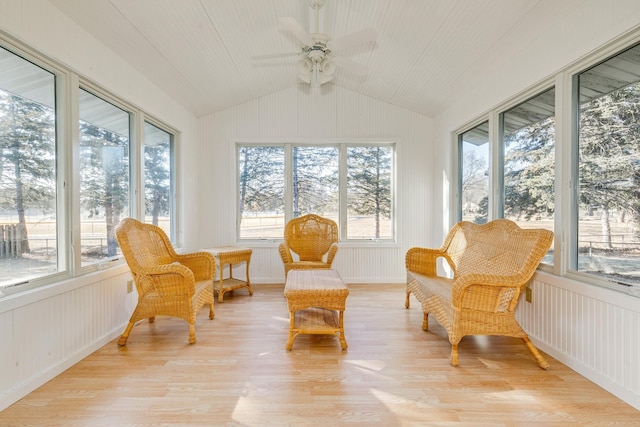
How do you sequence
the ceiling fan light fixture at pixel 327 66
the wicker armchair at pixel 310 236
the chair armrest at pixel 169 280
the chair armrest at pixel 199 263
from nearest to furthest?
1. the chair armrest at pixel 169 280
2. the ceiling fan light fixture at pixel 327 66
3. the chair armrest at pixel 199 263
4. the wicker armchair at pixel 310 236

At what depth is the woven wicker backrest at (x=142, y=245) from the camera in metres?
2.40

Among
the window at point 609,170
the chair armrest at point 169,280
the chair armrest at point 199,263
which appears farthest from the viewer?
the chair armrest at point 199,263

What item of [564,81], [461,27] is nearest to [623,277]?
[564,81]

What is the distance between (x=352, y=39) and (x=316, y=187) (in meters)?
2.47

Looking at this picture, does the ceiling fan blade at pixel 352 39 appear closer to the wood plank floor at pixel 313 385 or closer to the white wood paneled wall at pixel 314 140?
the white wood paneled wall at pixel 314 140

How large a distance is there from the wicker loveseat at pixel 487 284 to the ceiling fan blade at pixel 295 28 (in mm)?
2155

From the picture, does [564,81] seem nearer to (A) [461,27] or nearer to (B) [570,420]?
(A) [461,27]

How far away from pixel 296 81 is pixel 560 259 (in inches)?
149

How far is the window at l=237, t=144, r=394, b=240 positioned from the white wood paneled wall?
0.17m

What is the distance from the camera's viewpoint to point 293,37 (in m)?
3.13

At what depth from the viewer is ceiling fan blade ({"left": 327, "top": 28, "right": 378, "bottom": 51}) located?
90.4 inches

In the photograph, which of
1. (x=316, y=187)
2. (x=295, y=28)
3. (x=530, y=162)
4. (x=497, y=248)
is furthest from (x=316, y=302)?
(x=316, y=187)

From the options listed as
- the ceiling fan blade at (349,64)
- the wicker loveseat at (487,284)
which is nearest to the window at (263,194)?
the ceiling fan blade at (349,64)

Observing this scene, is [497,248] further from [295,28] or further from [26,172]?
[26,172]
